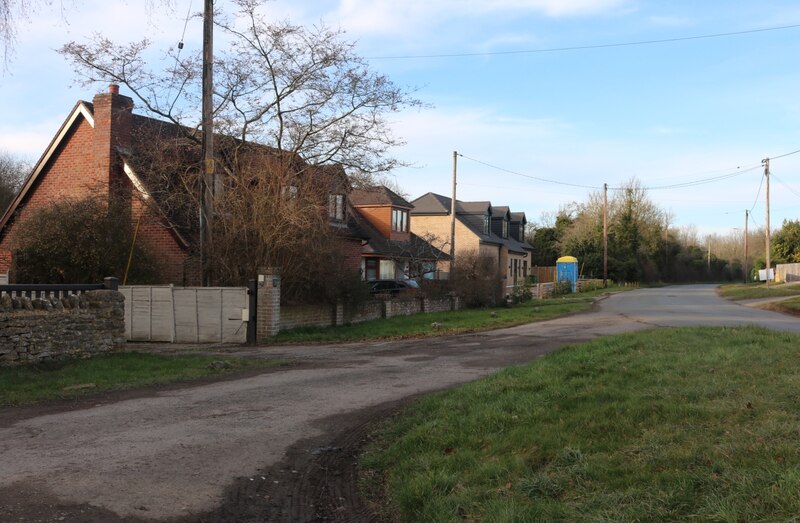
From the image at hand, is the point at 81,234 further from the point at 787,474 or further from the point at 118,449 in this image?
the point at 787,474

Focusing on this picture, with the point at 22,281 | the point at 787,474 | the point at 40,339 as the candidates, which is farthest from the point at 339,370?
the point at 22,281

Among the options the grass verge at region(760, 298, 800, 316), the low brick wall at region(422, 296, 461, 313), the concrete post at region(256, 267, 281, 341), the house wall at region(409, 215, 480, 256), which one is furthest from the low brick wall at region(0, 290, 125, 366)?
the house wall at region(409, 215, 480, 256)

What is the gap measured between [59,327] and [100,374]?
6.18 feet

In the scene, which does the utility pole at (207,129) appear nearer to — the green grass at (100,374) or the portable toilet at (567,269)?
the green grass at (100,374)

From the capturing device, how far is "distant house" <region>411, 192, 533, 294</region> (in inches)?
2076

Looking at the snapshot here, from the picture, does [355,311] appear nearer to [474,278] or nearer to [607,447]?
[474,278]

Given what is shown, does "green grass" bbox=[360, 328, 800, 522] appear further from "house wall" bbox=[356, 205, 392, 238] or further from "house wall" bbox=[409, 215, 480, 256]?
"house wall" bbox=[409, 215, 480, 256]

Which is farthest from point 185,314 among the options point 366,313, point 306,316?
point 366,313

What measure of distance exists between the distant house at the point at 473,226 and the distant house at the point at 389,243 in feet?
38.3

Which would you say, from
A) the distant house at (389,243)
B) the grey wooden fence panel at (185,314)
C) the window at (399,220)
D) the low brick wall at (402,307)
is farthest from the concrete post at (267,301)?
the window at (399,220)

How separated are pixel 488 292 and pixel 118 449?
1027 inches

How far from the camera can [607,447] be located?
5.50m

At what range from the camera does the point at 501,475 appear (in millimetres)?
5348

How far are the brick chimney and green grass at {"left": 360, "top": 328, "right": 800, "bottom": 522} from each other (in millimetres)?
17592
